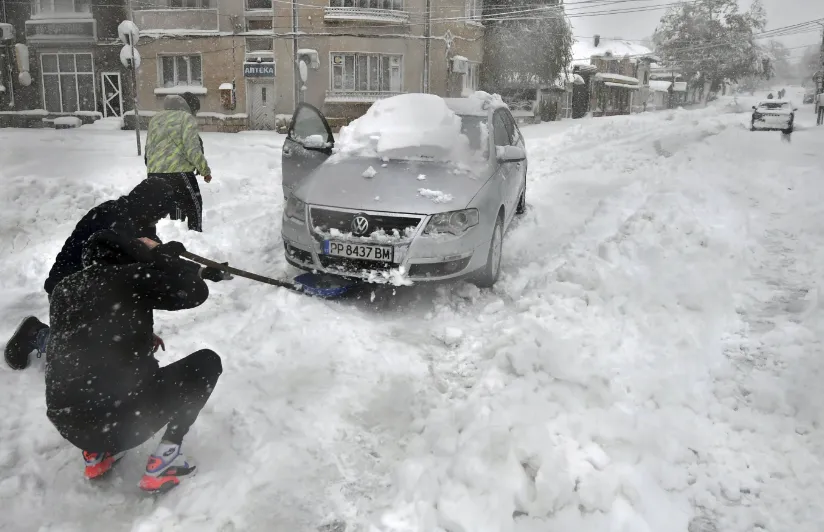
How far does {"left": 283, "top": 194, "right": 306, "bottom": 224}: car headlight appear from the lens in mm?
5069

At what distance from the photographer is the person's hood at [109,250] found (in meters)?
2.43

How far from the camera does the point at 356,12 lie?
22.5 m

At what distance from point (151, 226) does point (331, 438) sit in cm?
139

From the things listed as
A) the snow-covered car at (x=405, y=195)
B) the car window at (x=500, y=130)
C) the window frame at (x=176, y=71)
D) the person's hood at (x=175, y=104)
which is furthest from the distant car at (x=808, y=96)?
the person's hood at (x=175, y=104)

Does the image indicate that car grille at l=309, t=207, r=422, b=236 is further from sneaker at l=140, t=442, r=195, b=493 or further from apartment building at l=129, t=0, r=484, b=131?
apartment building at l=129, t=0, r=484, b=131

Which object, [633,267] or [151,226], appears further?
[633,267]

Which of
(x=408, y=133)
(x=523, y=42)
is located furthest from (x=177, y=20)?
(x=408, y=133)

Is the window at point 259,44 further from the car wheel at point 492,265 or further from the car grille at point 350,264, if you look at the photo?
the car grille at point 350,264

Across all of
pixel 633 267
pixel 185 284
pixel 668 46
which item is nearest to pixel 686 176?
pixel 633 267

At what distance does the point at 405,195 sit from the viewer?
4930mm

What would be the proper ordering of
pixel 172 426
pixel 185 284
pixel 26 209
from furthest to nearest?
pixel 26 209
pixel 172 426
pixel 185 284

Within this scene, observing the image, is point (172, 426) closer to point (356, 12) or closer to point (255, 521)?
point (255, 521)

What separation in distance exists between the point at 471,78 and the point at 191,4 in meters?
11.8

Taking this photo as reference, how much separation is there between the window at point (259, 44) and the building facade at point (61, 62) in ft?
16.8
